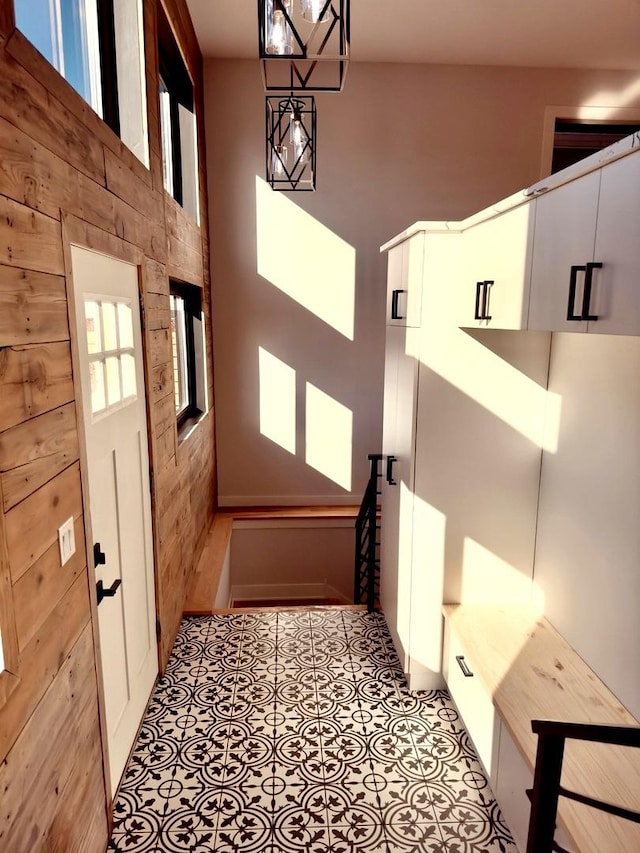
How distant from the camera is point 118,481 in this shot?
7.08ft

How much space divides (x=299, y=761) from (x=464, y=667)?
75 centimetres

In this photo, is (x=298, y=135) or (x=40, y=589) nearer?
(x=40, y=589)

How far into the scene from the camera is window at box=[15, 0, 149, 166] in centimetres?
186

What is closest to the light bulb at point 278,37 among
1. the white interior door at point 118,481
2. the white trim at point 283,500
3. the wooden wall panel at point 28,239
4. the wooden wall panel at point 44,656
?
the wooden wall panel at point 28,239

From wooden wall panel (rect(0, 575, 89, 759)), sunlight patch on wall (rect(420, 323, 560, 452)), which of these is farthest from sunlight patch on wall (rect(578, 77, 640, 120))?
wooden wall panel (rect(0, 575, 89, 759))

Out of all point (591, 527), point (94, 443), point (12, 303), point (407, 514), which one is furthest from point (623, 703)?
point (12, 303)

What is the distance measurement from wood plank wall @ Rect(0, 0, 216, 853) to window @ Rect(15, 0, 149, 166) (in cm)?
26

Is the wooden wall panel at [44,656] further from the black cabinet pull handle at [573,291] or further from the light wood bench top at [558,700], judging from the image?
the black cabinet pull handle at [573,291]

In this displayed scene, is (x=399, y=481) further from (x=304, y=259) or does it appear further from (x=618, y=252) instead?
(x=304, y=259)

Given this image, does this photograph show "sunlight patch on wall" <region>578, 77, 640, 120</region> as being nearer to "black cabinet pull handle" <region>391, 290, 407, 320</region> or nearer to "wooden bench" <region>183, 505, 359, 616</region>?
"black cabinet pull handle" <region>391, 290, 407, 320</region>

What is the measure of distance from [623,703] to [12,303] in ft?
7.08

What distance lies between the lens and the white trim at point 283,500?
497 cm

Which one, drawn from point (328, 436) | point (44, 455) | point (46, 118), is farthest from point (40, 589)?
point (328, 436)

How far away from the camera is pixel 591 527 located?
2115 millimetres
